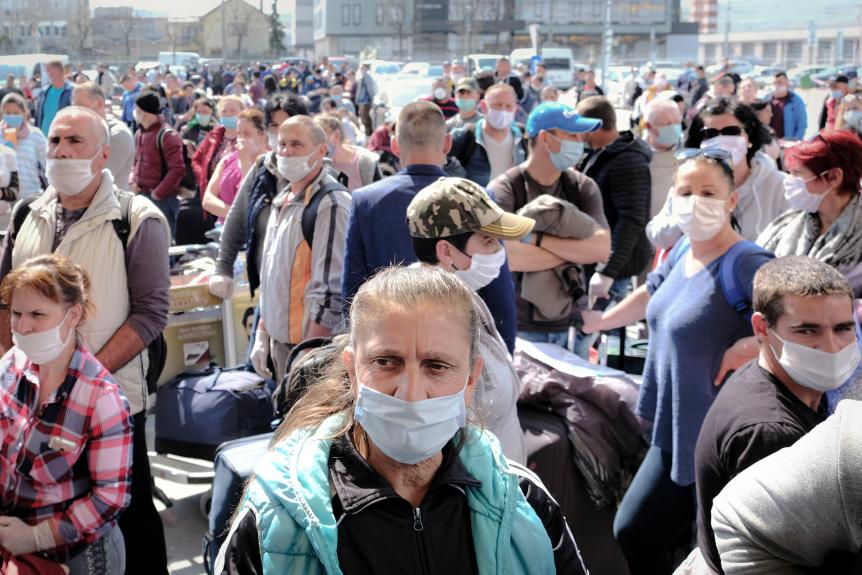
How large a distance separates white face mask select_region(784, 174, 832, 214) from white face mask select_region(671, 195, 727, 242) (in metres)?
0.69

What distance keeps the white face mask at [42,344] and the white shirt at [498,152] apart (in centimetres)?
533

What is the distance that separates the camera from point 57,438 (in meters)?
3.16

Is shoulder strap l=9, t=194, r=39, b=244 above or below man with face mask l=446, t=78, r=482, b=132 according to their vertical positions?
below

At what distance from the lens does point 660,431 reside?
3.51 metres

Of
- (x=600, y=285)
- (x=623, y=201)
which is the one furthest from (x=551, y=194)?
(x=623, y=201)

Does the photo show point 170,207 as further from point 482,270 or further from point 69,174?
point 482,270

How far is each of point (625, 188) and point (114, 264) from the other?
9.87 ft

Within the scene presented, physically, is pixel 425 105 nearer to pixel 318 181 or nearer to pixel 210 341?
pixel 318 181

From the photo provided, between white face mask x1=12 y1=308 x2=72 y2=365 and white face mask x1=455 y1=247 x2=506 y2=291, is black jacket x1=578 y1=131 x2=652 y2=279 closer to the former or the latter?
white face mask x1=455 y1=247 x2=506 y2=291

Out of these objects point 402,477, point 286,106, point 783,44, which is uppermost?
point 783,44

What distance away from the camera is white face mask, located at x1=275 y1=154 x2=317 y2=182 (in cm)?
471

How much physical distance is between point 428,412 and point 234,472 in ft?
5.49

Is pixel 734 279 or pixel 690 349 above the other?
pixel 734 279

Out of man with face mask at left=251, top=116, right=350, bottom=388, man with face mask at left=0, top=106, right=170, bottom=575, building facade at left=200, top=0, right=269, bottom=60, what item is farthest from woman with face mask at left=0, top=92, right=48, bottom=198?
building facade at left=200, top=0, right=269, bottom=60
